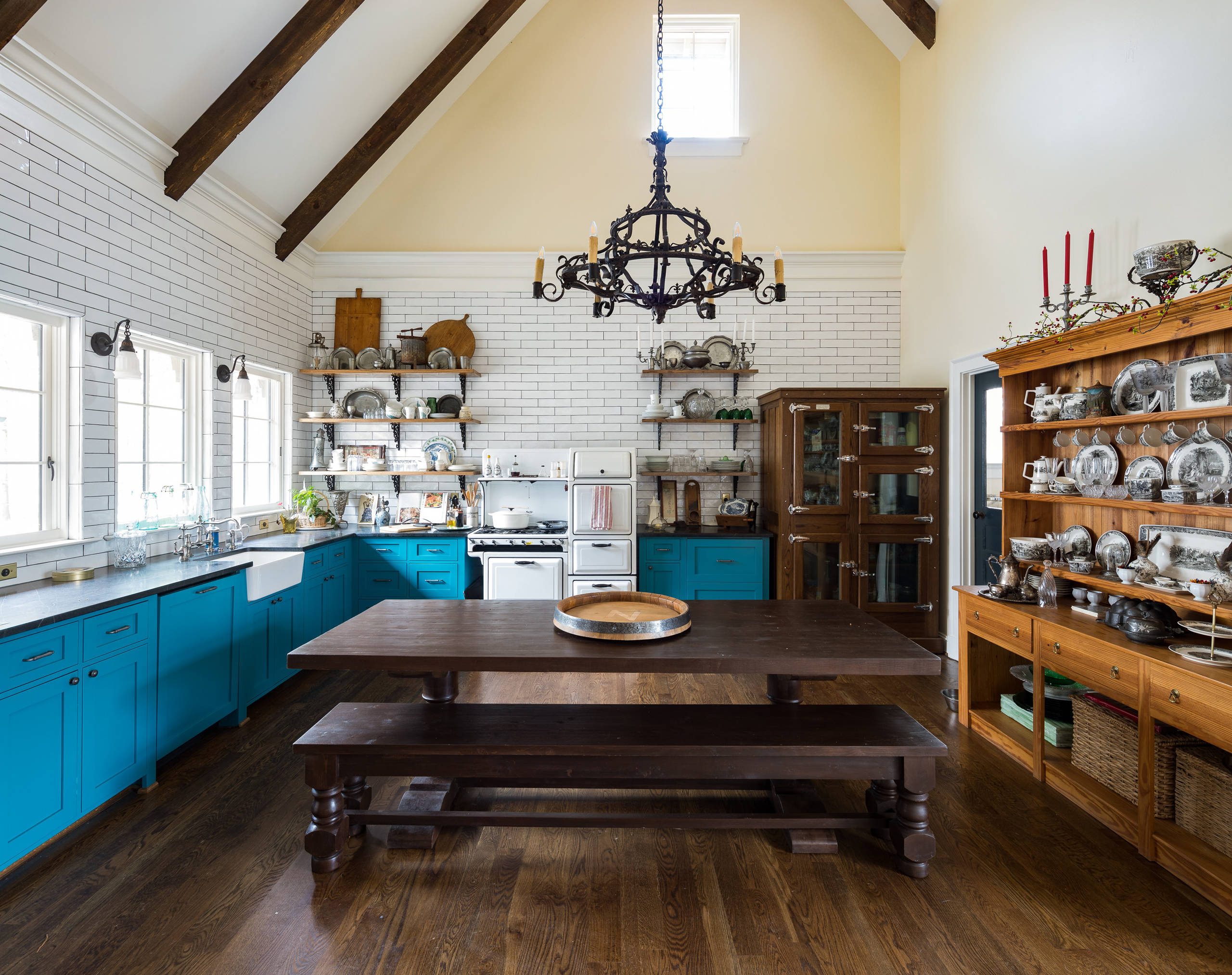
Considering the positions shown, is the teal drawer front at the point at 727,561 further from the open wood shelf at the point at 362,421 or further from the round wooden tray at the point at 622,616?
the round wooden tray at the point at 622,616

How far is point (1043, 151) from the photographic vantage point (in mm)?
3932

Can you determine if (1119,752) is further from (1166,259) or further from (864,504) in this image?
(864,504)

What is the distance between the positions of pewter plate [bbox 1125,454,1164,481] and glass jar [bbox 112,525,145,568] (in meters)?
5.05

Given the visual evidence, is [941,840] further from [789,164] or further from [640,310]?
[789,164]

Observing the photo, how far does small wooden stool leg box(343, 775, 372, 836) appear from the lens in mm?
2691

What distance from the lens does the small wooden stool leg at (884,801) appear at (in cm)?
262

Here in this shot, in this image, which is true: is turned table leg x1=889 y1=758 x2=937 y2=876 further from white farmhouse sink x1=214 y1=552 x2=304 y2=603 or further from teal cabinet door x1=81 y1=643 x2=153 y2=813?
white farmhouse sink x1=214 y1=552 x2=304 y2=603

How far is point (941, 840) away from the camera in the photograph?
2662 millimetres

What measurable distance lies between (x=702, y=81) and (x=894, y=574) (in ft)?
15.4

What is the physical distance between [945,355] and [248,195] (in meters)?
5.39

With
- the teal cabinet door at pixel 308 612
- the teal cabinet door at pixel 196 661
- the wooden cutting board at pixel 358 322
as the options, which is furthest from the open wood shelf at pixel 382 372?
the teal cabinet door at pixel 196 661

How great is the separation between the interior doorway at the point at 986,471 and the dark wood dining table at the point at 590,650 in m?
2.30

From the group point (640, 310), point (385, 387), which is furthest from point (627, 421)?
point (385, 387)

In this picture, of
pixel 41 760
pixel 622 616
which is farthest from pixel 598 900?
pixel 41 760
